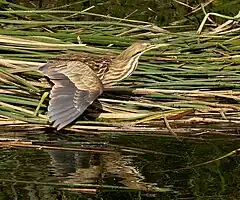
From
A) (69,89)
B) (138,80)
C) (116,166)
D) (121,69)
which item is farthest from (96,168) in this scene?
(138,80)

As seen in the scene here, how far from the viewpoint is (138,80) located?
5891 millimetres

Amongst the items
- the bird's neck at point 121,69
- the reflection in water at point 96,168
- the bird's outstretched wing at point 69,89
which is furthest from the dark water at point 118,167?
the bird's neck at point 121,69

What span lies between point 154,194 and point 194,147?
0.91m

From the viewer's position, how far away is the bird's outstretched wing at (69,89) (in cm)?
512

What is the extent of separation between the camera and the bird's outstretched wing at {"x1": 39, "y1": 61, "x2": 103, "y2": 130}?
16.8ft

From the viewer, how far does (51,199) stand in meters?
4.12

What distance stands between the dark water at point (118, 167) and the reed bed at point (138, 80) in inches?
7.7

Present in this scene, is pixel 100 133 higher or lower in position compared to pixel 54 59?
lower

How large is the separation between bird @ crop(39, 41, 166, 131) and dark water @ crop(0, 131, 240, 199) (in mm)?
175

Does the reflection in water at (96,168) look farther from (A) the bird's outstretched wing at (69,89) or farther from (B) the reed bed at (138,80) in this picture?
(B) the reed bed at (138,80)

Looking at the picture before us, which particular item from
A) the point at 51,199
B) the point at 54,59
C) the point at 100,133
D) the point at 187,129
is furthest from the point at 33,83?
the point at 51,199

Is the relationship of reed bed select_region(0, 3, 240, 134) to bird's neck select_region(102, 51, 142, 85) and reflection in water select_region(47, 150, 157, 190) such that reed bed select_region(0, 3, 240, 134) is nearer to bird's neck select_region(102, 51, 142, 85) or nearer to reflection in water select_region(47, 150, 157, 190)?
bird's neck select_region(102, 51, 142, 85)

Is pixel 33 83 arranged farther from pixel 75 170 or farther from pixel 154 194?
pixel 154 194

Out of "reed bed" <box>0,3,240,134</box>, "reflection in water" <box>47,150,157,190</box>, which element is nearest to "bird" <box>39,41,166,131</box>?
"reed bed" <box>0,3,240,134</box>
